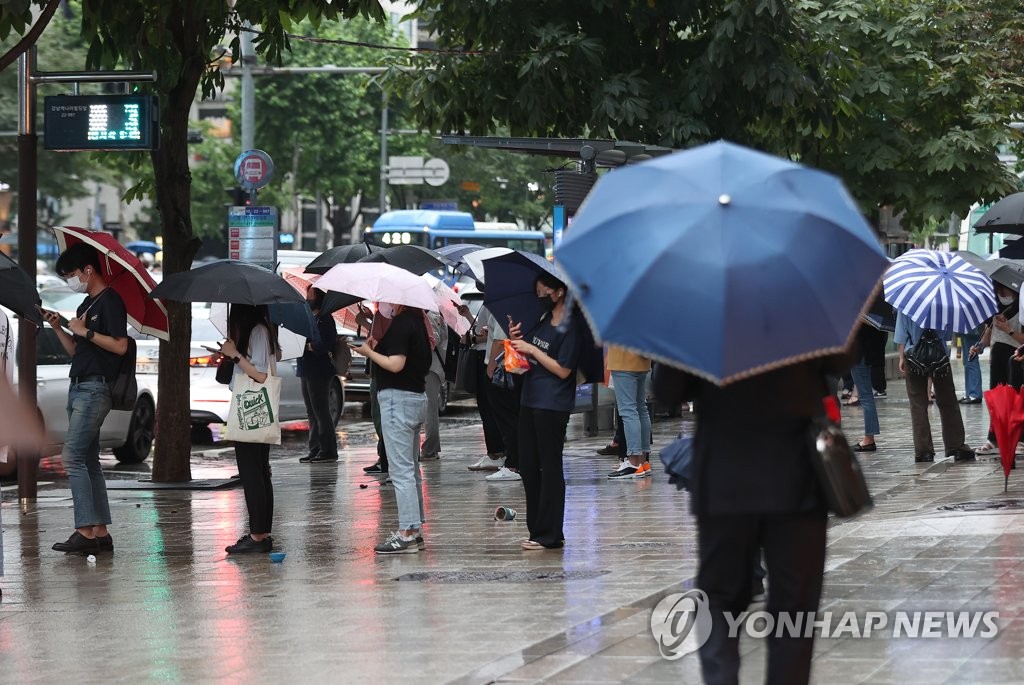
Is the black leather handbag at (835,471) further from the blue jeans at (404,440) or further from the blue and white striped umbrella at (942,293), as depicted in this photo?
the blue and white striped umbrella at (942,293)

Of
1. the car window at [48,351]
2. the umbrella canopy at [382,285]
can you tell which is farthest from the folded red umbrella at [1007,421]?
the car window at [48,351]

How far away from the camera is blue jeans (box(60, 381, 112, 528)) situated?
1052cm

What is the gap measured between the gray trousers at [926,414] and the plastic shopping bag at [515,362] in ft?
18.6

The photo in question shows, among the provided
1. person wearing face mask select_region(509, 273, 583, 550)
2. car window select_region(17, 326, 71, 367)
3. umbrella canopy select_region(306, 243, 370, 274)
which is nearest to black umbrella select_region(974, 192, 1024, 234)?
umbrella canopy select_region(306, 243, 370, 274)

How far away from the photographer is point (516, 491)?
46.4 ft

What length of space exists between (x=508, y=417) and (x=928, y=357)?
152 inches

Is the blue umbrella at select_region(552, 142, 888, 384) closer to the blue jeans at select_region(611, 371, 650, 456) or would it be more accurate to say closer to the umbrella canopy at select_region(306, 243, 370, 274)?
the blue jeans at select_region(611, 371, 650, 456)

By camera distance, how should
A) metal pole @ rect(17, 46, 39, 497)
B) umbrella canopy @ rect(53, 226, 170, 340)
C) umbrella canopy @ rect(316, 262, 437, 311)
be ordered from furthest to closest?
metal pole @ rect(17, 46, 39, 497), umbrella canopy @ rect(53, 226, 170, 340), umbrella canopy @ rect(316, 262, 437, 311)

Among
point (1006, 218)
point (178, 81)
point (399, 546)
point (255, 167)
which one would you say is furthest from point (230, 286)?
point (255, 167)

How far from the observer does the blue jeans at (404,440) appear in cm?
1042

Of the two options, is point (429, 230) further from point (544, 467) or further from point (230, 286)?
point (544, 467)

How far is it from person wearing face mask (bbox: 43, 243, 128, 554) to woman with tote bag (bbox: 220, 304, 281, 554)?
27.9 inches

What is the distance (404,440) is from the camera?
10.5 meters

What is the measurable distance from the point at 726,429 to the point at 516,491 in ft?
29.2
